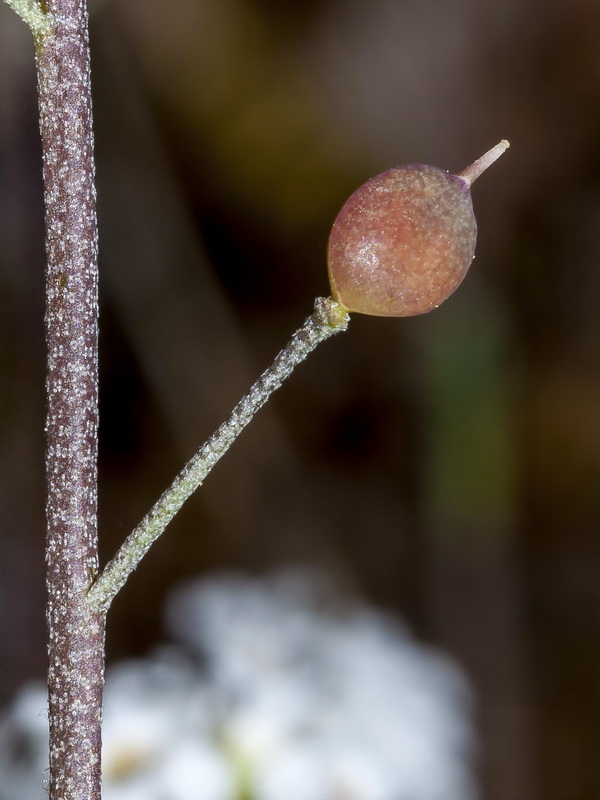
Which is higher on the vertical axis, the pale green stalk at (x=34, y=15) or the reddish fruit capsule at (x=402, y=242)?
the pale green stalk at (x=34, y=15)

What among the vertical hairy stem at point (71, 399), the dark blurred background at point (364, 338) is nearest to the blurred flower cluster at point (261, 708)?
the dark blurred background at point (364, 338)

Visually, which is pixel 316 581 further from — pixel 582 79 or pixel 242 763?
pixel 582 79

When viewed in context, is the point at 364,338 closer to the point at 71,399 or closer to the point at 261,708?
the point at 261,708

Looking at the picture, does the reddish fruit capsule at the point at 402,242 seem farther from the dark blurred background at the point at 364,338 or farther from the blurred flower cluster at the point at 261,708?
the dark blurred background at the point at 364,338

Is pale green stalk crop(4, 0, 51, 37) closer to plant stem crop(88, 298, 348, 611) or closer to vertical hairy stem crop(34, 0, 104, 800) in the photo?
A: vertical hairy stem crop(34, 0, 104, 800)

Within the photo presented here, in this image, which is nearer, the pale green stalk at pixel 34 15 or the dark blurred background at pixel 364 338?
the pale green stalk at pixel 34 15

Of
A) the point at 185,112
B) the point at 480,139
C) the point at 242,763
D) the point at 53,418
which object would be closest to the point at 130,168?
the point at 185,112

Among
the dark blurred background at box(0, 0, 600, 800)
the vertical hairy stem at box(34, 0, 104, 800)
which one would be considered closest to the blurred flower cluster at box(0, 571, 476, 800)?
the dark blurred background at box(0, 0, 600, 800)
